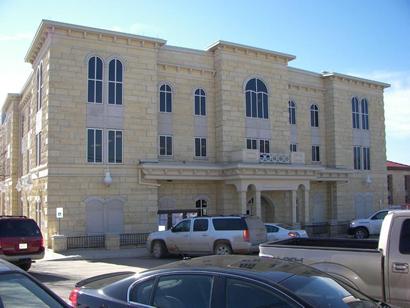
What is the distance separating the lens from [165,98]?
29.8 m

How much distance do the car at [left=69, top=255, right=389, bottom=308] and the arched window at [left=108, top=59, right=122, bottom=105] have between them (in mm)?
22427

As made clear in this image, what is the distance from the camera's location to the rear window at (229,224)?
18128 mm

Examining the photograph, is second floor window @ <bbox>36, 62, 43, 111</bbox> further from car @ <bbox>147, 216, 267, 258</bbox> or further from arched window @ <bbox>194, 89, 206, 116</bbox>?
car @ <bbox>147, 216, 267, 258</bbox>

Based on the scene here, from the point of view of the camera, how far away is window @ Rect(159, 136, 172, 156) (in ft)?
96.6

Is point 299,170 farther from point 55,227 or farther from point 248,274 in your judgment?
point 248,274

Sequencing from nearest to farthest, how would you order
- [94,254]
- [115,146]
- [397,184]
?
[94,254], [115,146], [397,184]

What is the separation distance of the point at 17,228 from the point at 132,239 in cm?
1100

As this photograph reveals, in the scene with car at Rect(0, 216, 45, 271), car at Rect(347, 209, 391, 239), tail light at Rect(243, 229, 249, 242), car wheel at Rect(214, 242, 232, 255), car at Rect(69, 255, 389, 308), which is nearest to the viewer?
car at Rect(69, 255, 389, 308)

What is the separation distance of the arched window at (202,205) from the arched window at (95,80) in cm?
891

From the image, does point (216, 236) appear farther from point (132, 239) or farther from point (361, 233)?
point (361, 233)

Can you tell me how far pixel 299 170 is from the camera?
30.6 metres

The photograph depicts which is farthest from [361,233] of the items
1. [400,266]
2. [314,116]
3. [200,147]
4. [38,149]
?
[400,266]

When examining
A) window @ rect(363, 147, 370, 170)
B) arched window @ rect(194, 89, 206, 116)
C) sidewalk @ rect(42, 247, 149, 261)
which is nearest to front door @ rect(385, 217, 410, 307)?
sidewalk @ rect(42, 247, 149, 261)

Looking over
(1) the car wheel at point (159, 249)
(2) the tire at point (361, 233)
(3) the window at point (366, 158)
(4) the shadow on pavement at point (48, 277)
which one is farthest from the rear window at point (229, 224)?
(3) the window at point (366, 158)
